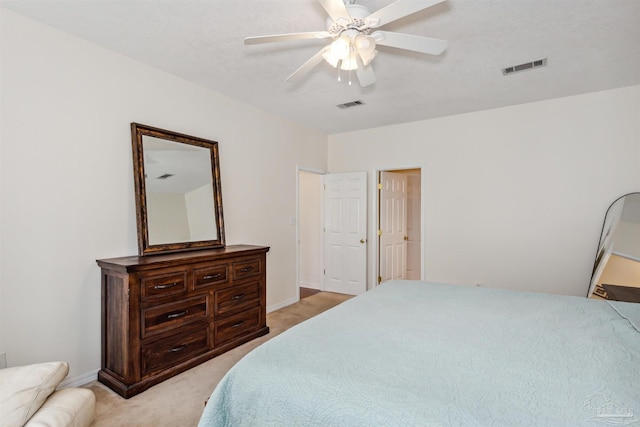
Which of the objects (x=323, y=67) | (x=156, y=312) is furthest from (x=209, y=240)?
(x=323, y=67)

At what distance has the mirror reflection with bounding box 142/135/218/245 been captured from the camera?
2.98 metres

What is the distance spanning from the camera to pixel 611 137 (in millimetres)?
3553

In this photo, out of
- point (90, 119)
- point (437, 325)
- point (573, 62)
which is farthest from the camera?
point (573, 62)

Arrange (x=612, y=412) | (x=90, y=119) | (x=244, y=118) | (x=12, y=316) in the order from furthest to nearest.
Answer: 1. (x=244, y=118)
2. (x=90, y=119)
3. (x=12, y=316)
4. (x=612, y=412)

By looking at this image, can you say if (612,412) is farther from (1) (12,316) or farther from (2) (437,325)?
(1) (12,316)

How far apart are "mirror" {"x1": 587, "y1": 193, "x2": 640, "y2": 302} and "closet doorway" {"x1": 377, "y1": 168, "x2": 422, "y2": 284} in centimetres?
215

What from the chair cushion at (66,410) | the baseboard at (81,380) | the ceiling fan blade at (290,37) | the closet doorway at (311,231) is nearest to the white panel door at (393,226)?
the closet doorway at (311,231)

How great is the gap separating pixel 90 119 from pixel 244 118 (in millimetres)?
1722

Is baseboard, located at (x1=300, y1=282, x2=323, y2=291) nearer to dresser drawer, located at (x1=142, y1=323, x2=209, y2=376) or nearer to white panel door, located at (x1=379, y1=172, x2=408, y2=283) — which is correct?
white panel door, located at (x1=379, y1=172, x2=408, y2=283)

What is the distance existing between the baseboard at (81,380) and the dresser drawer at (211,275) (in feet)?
3.35

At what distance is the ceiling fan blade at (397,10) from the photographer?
1575 mm

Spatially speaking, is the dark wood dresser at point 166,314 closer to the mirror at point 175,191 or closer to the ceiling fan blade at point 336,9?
the mirror at point 175,191

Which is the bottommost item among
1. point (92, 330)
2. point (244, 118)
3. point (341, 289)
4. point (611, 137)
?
point (341, 289)

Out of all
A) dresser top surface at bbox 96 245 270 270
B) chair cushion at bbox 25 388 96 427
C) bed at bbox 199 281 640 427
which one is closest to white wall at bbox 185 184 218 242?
dresser top surface at bbox 96 245 270 270
